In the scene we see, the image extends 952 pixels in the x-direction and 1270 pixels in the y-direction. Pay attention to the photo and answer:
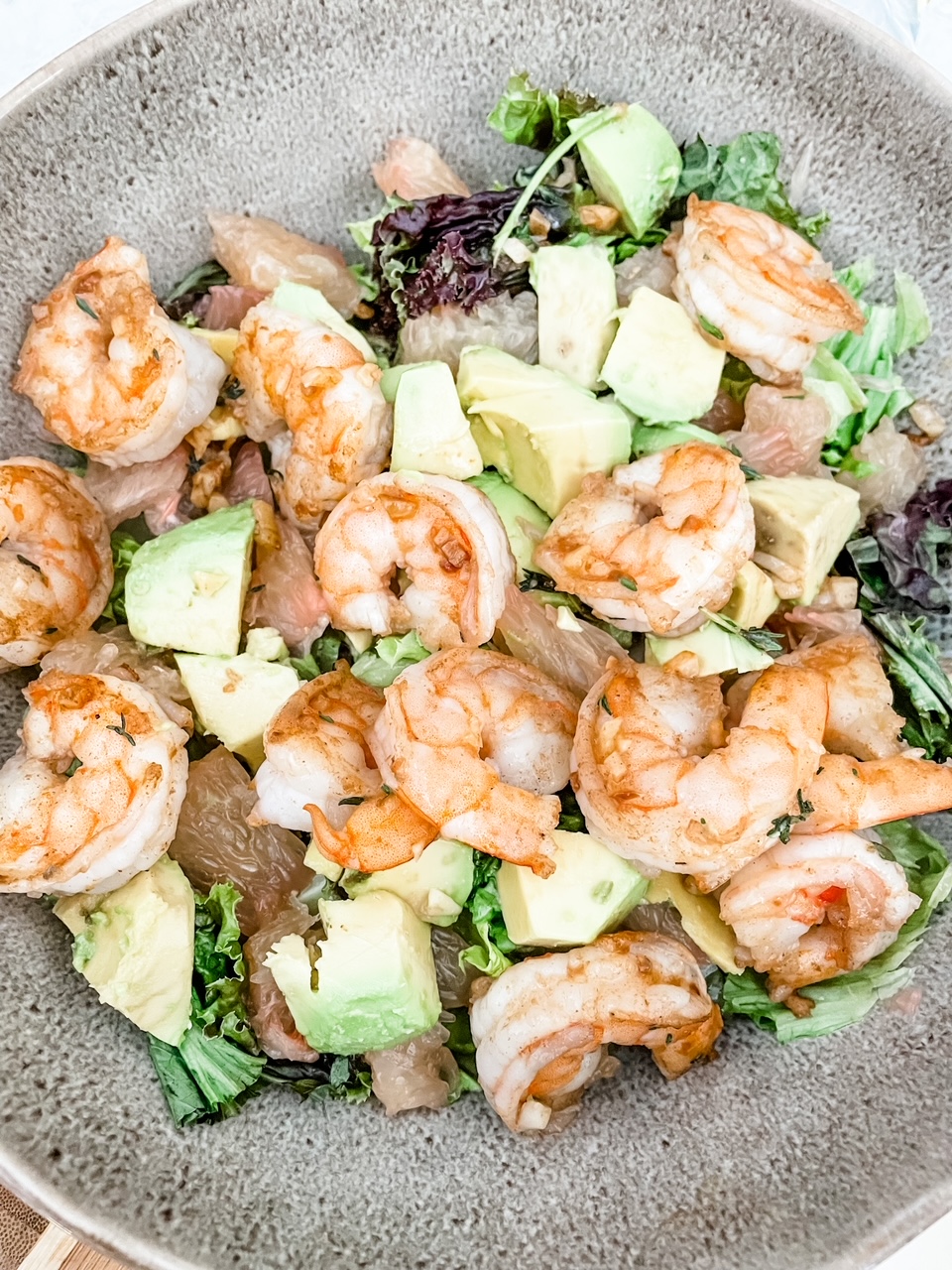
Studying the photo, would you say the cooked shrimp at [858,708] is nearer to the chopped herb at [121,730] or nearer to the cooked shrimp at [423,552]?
the cooked shrimp at [423,552]

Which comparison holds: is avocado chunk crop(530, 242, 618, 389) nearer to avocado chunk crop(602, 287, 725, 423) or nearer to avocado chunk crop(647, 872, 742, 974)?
avocado chunk crop(602, 287, 725, 423)

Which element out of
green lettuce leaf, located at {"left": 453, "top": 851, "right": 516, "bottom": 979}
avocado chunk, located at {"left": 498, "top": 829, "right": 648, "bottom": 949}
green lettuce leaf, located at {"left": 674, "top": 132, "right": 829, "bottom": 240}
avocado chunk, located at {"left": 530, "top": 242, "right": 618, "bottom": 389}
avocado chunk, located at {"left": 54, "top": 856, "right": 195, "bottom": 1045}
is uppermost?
green lettuce leaf, located at {"left": 674, "top": 132, "right": 829, "bottom": 240}

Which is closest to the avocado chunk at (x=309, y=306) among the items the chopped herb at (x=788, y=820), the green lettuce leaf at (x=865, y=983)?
the chopped herb at (x=788, y=820)

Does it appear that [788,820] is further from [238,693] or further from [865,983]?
[238,693]

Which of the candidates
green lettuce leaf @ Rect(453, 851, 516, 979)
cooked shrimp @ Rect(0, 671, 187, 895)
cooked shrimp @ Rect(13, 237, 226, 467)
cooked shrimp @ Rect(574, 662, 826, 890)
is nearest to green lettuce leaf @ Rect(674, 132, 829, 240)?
cooked shrimp @ Rect(574, 662, 826, 890)

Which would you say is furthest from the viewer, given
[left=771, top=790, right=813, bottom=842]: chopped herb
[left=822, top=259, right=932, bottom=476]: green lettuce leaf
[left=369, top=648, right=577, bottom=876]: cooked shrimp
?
[left=822, top=259, right=932, bottom=476]: green lettuce leaf
